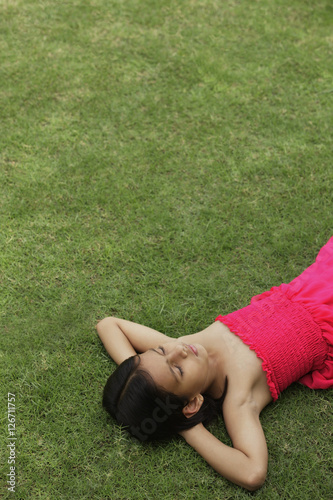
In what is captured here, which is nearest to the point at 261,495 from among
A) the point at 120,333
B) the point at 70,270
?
the point at 120,333

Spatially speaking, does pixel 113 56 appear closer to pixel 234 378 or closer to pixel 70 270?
pixel 70 270

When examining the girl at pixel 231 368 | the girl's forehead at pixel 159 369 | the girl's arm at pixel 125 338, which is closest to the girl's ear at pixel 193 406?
the girl at pixel 231 368

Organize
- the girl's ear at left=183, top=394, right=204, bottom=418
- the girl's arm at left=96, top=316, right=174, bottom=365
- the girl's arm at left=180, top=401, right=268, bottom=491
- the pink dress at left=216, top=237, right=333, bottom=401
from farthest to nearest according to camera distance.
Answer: the girl's arm at left=96, top=316, right=174, bottom=365 < the pink dress at left=216, top=237, right=333, bottom=401 < the girl's ear at left=183, top=394, right=204, bottom=418 < the girl's arm at left=180, top=401, right=268, bottom=491

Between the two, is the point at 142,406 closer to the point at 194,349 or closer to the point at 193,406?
the point at 193,406

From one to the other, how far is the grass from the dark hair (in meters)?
0.15

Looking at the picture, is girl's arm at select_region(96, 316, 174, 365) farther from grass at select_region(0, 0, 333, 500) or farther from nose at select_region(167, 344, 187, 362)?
nose at select_region(167, 344, 187, 362)

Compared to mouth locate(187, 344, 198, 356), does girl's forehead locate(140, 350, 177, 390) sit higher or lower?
lower

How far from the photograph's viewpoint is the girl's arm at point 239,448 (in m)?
2.64

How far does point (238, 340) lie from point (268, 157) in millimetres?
1752

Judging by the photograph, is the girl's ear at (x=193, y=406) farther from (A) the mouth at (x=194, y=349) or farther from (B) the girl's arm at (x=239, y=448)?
(A) the mouth at (x=194, y=349)

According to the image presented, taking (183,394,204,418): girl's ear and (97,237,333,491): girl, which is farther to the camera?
(183,394,204,418): girl's ear

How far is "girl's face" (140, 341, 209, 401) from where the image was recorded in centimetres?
269

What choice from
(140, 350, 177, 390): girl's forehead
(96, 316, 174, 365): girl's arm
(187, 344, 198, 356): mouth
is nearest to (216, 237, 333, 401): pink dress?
(187, 344, 198, 356): mouth

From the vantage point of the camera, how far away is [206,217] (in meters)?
3.82
